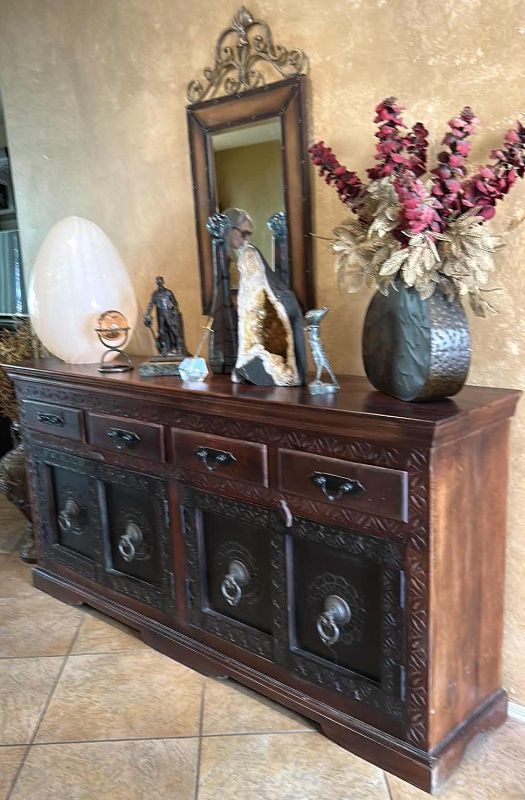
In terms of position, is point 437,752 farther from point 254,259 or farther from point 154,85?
point 154,85

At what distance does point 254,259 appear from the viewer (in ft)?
6.38

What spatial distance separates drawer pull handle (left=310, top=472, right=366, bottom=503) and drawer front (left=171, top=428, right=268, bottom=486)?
0.63 ft

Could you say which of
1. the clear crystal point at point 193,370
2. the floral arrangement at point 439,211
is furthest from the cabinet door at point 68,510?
the floral arrangement at point 439,211

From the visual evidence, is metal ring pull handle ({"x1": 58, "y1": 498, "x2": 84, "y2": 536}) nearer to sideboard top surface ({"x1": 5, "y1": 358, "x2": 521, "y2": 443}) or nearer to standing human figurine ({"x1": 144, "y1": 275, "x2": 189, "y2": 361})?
sideboard top surface ({"x1": 5, "y1": 358, "x2": 521, "y2": 443})

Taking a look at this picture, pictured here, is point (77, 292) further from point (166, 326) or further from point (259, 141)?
point (259, 141)

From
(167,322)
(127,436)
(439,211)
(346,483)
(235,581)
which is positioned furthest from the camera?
(167,322)

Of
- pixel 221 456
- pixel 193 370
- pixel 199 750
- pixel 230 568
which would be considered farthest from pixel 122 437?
pixel 199 750

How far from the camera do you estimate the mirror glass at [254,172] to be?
2.19 metres

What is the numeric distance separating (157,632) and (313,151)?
5.32 ft

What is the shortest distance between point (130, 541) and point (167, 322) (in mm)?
776

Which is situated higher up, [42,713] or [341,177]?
[341,177]

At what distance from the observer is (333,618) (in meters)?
1.75

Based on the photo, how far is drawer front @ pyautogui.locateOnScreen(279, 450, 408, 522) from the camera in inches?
61.0

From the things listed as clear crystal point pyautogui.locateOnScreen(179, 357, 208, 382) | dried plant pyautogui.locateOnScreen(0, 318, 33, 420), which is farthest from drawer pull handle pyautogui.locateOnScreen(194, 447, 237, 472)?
dried plant pyautogui.locateOnScreen(0, 318, 33, 420)
